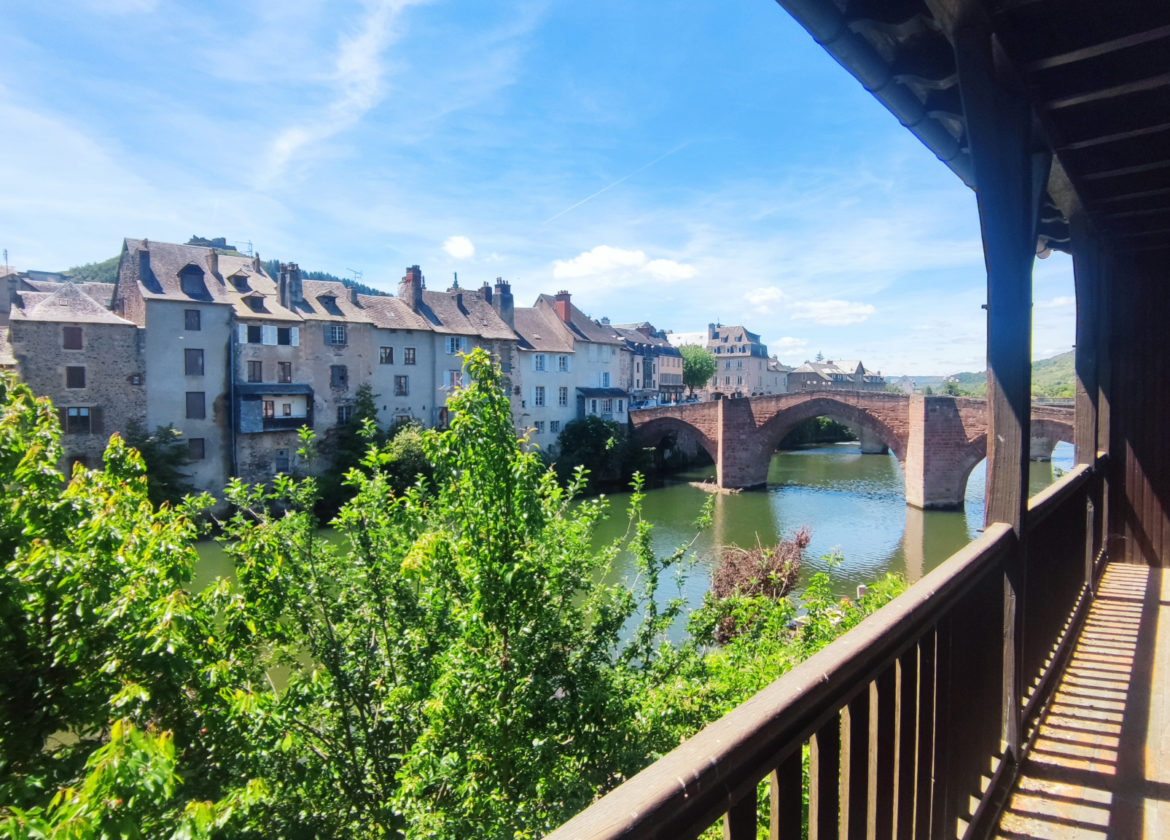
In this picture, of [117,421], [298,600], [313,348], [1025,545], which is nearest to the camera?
[1025,545]

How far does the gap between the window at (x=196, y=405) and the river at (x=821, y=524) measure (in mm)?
4716

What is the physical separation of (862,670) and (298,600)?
19.0 ft

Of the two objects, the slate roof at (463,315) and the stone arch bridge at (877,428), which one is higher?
the slate roof at (463,315)

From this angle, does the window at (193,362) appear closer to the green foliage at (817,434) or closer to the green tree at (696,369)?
the green foliage at (817,434)

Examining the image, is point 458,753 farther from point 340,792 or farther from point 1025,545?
point 1025,545

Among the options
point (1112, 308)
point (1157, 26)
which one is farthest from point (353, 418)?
point (1157, 26)

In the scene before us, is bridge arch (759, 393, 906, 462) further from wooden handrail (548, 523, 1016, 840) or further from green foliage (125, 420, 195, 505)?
wooden handrail (548, 523, 1016, 840)

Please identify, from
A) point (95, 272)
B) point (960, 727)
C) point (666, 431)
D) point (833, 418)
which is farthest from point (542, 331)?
point (95, 272)

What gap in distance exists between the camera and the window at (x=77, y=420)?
21.4m

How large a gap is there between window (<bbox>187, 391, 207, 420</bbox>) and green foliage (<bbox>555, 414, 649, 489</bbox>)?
14528mm

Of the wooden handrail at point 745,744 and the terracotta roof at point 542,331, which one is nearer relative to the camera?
the wooden handrail at point 745,744

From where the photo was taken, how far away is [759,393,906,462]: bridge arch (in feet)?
92.1

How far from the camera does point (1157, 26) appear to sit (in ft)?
7.42

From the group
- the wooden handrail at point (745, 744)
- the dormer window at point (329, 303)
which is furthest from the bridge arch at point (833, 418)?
the wooden handrail at point (745, 744)
